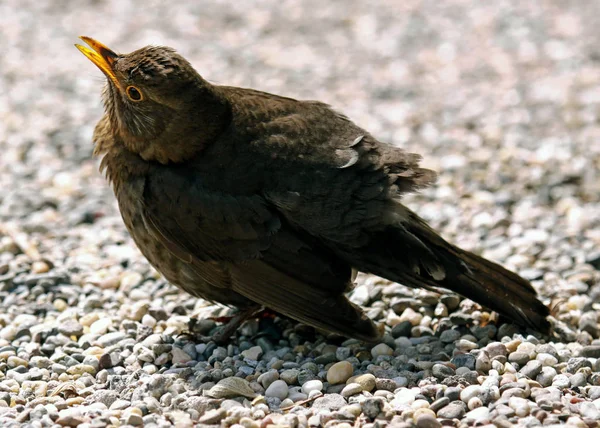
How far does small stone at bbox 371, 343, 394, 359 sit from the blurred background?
1194 millimetres

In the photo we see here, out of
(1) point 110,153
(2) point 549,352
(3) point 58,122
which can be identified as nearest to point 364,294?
(2) point 549,352

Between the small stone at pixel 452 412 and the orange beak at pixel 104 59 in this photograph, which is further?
the orange beak at pixel 104 59

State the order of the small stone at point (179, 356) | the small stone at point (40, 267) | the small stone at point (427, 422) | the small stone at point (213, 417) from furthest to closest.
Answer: the small stone at point (40, 267)
the small stone at point (179, 356)
the small stone at point (213, 417)
the small stone at point (427, 422)

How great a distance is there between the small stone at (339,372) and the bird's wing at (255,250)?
0.52 ft

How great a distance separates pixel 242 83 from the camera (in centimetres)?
898

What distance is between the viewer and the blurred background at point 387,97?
6.04 m

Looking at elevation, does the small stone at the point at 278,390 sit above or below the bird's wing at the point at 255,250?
below

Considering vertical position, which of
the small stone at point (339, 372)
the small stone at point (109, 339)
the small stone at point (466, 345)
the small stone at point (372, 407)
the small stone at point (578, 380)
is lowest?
the small stone at point (372, 407)

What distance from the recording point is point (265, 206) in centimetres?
441

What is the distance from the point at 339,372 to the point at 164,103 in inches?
62.9

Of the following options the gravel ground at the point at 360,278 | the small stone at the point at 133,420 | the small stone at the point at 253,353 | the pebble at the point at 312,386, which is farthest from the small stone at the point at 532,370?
the small stone at the point at 133,420

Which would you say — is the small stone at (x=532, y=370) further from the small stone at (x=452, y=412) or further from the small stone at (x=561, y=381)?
the small stone at (x=452, y=412)

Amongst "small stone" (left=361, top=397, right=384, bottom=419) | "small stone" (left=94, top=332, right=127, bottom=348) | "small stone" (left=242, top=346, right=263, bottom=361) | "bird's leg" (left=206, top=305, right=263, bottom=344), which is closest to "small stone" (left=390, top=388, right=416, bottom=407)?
"small stone" (left=361, top=397, right=384, bottom=419)

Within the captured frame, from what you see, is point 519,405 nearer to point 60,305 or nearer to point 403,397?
point 403,397
